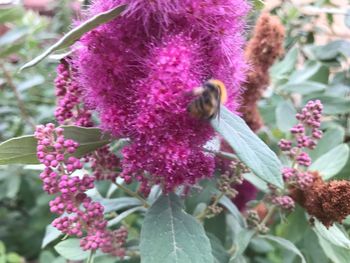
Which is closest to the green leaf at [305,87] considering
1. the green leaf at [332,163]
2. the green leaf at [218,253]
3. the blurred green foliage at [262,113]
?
the blurred green foliage at [262,113]

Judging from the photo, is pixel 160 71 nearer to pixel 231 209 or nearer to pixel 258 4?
pixel 258 4

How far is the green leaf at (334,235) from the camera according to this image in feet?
3.20

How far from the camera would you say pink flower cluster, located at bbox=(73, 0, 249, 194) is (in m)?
0.79

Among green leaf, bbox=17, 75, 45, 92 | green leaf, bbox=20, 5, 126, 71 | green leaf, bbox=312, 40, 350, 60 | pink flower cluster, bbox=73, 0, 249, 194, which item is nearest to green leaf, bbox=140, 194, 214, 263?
pink flower cluster, bbox=73, 0, 249, 194

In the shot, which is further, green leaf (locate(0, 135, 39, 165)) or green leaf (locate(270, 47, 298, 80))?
green leaf (locate(270, 47, 298, 80))

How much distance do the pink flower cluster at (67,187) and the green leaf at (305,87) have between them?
2.64ft

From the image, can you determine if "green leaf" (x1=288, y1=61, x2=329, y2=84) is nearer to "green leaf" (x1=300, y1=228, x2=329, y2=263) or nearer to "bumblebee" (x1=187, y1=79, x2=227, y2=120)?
"green leaf" (x1=300, y1=228, x2=329, y2=263)

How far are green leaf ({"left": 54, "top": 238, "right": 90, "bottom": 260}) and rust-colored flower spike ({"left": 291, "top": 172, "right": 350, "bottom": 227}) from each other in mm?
488

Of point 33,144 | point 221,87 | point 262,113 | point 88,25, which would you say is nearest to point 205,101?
point 221,87

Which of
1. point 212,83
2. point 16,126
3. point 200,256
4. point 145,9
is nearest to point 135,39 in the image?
point 145,9

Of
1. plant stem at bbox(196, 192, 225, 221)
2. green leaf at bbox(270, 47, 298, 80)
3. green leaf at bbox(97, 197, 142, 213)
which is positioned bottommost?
green leaf at bbox(97, 197, 142, 213)

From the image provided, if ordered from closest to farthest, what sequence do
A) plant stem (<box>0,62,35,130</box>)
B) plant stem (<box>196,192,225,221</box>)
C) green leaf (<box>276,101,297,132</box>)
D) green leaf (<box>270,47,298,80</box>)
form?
plant stem (<box>196,192,225,221</box>)
green leaf (<box>276,101,297,132</box>)
green leaf (<box>270,47,298,80</box>)
plant stem (<box>0,62,35,130</box>)

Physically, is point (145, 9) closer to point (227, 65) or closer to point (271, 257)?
point (227, 65)

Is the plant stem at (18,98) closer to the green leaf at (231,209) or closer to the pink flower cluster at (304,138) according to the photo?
the green leaf at (231,209)
